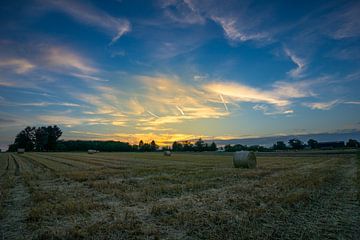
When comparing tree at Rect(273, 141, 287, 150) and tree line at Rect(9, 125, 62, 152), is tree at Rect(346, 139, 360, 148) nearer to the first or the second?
tree at Rect(273, 141, 287, 150)

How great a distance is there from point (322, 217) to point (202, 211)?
290 centimetres

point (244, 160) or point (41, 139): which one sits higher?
point (41, 139)

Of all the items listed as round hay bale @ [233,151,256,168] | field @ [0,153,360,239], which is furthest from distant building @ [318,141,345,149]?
field @ [0,153,360,239]

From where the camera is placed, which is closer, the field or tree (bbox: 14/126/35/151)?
the field

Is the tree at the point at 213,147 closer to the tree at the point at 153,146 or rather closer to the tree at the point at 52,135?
the tree at the point at 153,146

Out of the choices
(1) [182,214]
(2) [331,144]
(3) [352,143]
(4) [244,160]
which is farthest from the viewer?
(2) [331,144]

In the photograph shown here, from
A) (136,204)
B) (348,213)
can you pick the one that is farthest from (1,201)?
(348,213)

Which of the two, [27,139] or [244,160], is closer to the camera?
[244,160]

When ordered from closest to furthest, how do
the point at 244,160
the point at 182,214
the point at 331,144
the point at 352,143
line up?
the point at 182,214
the point at 244,160
the point at 352,143
the point at 331,144

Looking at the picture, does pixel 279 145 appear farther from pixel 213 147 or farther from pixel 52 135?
pixel 52 135

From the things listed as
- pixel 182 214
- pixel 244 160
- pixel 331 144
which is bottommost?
pixel 182 214

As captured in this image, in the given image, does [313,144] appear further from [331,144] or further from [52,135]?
[52,135]

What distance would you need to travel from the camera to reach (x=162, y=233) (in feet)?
16.6

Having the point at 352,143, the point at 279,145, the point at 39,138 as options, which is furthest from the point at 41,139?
the point at 352,143
